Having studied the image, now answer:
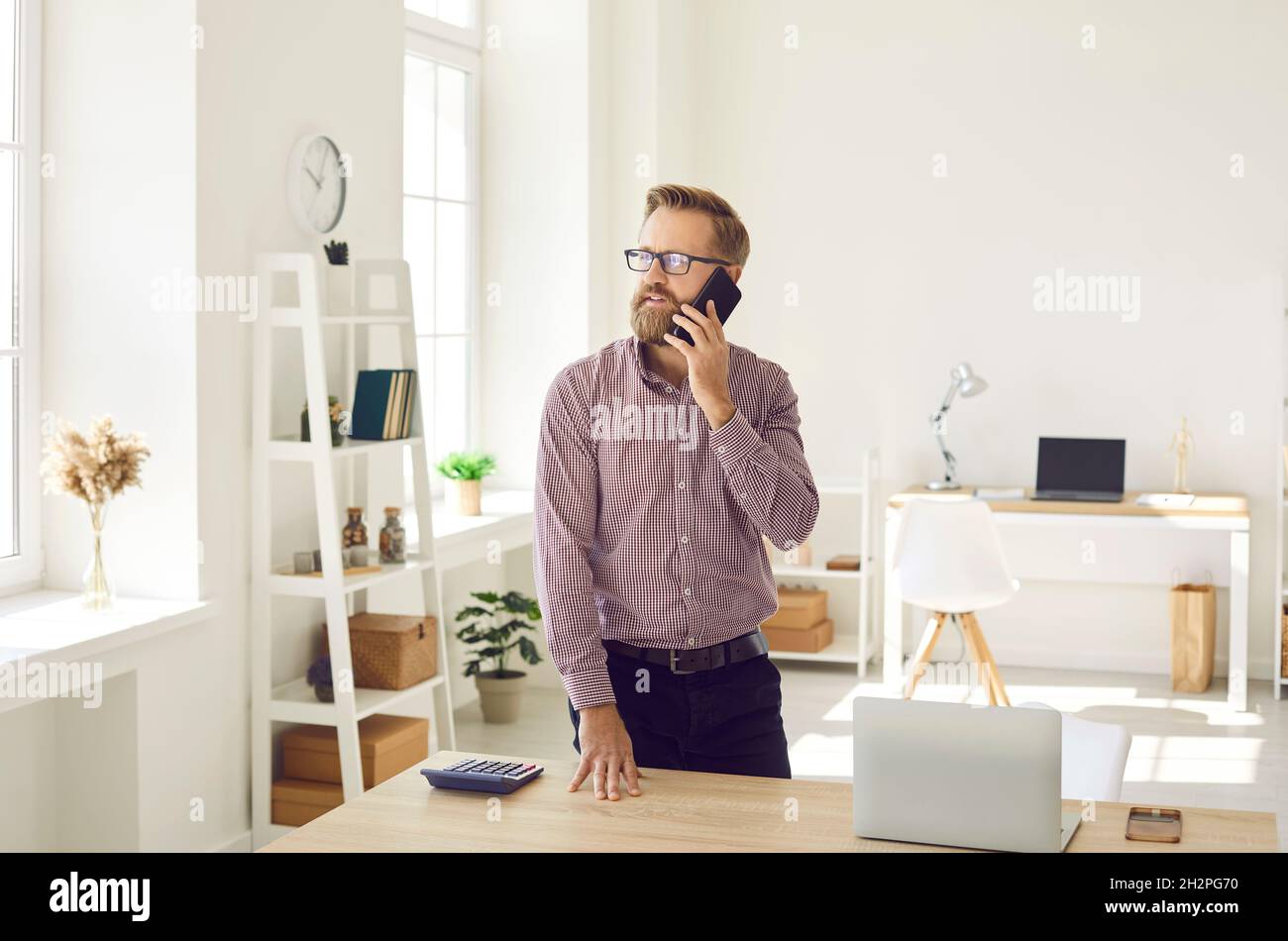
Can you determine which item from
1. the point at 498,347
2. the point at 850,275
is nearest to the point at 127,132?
the point at 498,347

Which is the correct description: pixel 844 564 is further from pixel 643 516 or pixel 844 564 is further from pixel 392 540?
pixel 643 516

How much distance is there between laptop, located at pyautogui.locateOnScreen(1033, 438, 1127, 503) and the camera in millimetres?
5875

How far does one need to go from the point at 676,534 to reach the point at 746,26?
194 inches

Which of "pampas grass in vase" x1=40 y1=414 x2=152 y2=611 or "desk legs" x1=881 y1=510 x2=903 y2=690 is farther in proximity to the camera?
"desk legs" x1=881 y1=510 x2=903 y2=690

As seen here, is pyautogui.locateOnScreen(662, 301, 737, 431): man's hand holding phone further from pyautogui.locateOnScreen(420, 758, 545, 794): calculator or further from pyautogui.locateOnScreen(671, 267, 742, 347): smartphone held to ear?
pyautogui.locateOnScreen(420, 758, 545, 794): calculator

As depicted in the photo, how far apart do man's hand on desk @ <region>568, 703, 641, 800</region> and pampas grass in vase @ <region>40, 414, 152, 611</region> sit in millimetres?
1740

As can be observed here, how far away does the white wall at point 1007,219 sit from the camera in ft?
19.6

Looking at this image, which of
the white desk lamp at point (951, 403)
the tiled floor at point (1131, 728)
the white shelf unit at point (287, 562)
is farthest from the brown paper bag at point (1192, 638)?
the white shelf unit at point (287, 562)

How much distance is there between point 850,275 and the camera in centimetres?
648

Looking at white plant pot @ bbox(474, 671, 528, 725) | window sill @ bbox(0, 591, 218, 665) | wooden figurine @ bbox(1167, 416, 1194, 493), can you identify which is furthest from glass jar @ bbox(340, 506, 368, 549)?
wooden figurine @ bbox(1167, 416, 1194, 493)

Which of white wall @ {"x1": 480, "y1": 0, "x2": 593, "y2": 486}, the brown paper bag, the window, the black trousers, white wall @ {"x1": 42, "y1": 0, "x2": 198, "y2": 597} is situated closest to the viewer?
the black trousers

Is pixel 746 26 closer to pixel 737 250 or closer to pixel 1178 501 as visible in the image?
pixel 1178 501

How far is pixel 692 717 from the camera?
222 centimetres

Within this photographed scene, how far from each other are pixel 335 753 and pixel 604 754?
1983 mm
